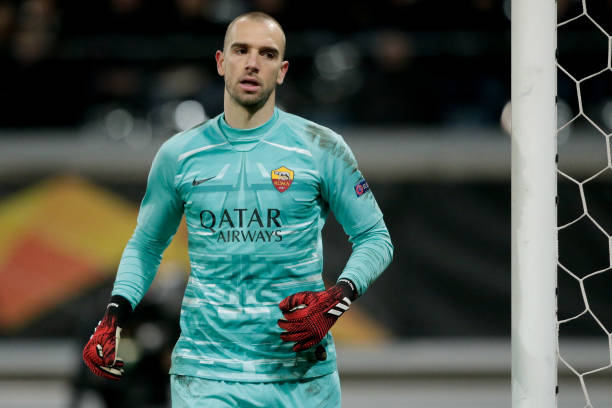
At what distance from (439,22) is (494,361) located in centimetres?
290

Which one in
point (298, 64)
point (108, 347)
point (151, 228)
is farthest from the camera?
point (298, 64)

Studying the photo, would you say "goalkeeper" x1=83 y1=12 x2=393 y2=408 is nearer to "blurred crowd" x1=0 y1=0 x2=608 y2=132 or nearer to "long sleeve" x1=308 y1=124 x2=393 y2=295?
"long sleeve" x1=308 y1=124 x2=393 y2=295

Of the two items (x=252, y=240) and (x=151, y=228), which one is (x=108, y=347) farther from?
(x=252, y=240)

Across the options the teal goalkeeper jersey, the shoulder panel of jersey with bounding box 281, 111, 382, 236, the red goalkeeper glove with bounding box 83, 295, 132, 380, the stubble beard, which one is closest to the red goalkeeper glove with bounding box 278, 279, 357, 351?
the teal goalkeeper jersey

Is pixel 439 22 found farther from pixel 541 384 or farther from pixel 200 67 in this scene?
pixel 541 384

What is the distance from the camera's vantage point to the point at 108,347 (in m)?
2.99

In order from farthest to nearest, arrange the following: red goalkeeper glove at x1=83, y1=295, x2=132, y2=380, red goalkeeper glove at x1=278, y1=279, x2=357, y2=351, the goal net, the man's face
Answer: the goal net → the man's face → red goalkeeper glove at x1=83, y1=295, x2=132, y2=380 → red goalkeeper glove at x1=278, y1=279, x2=357, y2=351

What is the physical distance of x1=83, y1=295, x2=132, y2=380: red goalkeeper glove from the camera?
2971 millimetres

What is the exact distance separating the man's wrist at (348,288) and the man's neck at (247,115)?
2.02 feet

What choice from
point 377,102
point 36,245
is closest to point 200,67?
point 377,102

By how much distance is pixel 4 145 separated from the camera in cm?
778

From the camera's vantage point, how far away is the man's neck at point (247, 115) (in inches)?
124

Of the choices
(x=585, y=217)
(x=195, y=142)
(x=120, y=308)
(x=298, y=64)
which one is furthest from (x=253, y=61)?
(x=585, y=217)

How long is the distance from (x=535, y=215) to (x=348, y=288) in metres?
0.65
